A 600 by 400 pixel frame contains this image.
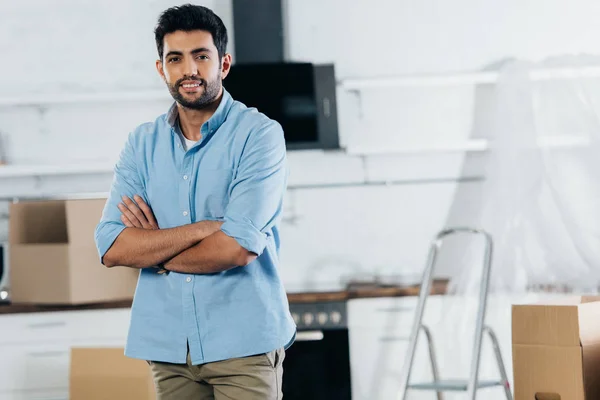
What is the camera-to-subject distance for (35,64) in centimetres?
479

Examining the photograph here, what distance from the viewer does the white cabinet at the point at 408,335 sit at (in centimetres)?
409

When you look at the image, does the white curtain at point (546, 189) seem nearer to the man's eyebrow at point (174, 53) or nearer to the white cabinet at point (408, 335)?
the white cabinet at point (408, 335)

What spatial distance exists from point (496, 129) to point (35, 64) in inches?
92.9

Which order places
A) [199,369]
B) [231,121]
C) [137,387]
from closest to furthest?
[199,369], [231,121], [137,387]

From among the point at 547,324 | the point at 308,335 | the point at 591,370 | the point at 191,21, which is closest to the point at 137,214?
the point at 191,21

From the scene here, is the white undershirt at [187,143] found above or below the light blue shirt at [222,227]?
above

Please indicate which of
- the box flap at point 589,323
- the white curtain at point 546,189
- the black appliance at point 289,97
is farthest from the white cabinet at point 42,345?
the box flap at point 589,323

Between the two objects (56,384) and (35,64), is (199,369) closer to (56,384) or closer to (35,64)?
(56,384)

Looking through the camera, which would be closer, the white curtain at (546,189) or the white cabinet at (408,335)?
the white curtain at (546,189)

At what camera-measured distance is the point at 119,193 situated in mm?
2150

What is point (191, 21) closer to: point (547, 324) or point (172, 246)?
point (172, 246)

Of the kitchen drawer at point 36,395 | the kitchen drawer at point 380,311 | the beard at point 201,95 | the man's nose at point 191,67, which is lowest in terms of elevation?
the kitchen drawer at point 36,395

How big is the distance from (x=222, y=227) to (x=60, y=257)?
202 cm

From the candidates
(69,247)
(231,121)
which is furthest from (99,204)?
(231,121)
